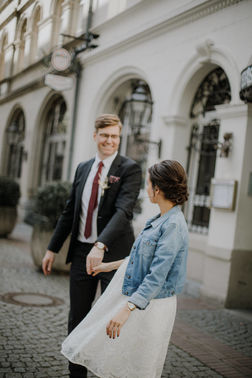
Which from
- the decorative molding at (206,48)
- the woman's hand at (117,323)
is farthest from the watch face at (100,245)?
the decorative molding at (206,48)

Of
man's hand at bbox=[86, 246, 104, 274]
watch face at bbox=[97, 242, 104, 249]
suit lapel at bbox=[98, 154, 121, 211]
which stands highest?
suit lapel at bbox=[98, 154, 121, 211]

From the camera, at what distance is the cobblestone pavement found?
365 centimetres

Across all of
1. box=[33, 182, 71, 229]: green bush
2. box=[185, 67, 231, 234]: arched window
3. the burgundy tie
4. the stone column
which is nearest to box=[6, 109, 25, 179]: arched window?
box=[33, 182, 71, 229]: green bush

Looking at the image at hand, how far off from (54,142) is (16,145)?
4110 mm

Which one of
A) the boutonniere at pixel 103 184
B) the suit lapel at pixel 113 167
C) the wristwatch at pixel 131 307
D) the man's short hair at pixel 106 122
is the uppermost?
the man's short hair at pixel 106 122

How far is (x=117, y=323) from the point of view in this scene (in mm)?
2172

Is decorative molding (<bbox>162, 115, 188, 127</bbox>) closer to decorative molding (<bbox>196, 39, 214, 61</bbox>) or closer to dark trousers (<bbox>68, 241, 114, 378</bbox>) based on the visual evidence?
decorative molding (<bbox>196, 39, 214, 61</bbox>)

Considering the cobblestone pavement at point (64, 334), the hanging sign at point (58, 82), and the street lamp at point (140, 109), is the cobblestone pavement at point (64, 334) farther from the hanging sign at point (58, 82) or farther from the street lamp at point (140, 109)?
the hanging sign at point (58, 82)

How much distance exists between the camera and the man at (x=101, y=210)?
3104mm

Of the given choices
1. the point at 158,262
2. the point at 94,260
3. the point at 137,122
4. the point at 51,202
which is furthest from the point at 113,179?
the point at 137,122

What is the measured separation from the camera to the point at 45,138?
1545 cm

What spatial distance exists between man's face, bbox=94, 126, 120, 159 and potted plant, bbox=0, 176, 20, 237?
7508mm

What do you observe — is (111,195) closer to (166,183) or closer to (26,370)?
(166,183)

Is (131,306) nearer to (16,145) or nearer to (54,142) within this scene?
(54,142)
